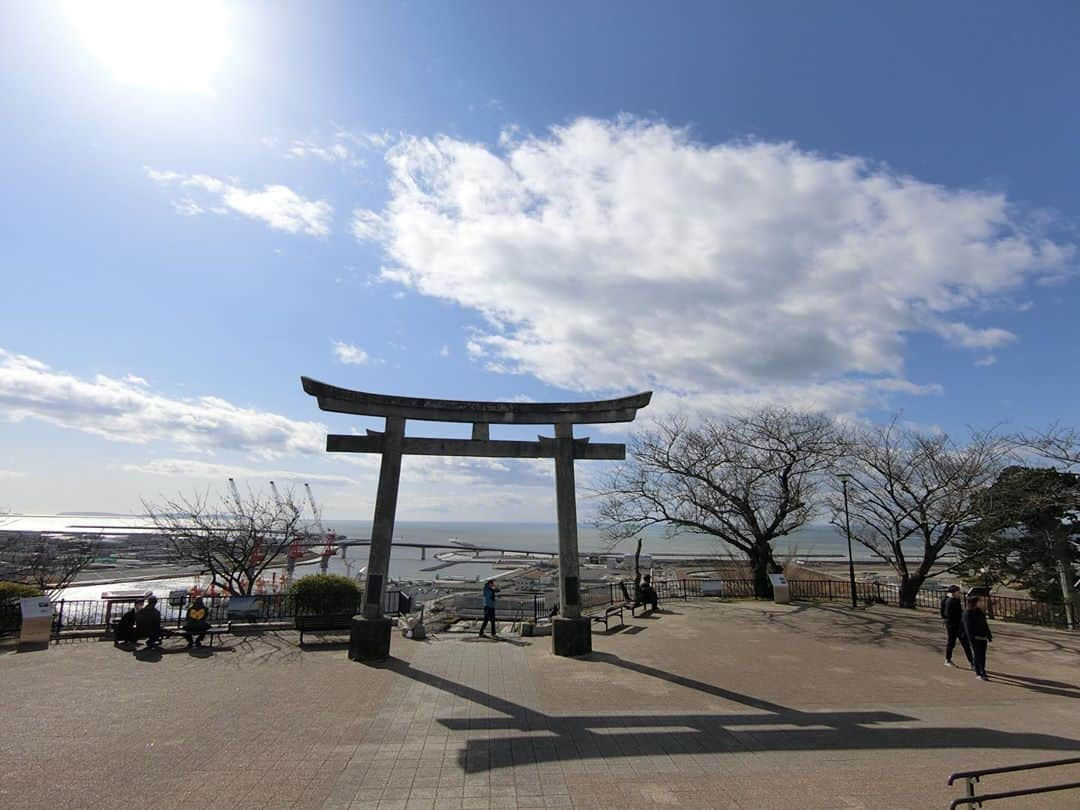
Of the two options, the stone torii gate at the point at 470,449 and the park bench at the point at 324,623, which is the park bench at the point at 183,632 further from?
the stone torii gate at the point at 470,449

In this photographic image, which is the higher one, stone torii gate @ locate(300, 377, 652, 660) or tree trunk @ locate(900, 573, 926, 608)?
stone torii gate @ locate(300, 377, 652, 660)

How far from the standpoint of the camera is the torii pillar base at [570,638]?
39.3ft

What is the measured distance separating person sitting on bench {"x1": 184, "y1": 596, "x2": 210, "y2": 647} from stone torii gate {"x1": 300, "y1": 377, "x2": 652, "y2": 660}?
3.44 meters

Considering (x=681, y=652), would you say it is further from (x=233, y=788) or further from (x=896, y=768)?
(x=233, y=788)

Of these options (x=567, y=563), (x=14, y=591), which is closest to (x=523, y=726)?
(x=567, y=563)

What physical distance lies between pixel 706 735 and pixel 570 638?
16.6 feet

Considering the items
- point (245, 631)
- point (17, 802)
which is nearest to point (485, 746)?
point (17, 802)

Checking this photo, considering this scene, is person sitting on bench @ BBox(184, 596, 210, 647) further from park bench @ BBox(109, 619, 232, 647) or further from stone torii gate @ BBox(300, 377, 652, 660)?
stone torii gate @ BBox(300, 377, 652, 660)

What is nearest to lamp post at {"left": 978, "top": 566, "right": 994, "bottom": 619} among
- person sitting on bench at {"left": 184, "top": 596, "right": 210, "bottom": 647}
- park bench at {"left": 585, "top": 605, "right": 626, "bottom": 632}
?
park bench at {"left": 585, "top": 605, "right": 626, "bottom": 632}

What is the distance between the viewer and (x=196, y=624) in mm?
12070

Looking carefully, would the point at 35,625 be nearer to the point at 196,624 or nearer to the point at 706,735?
the point at 196,624

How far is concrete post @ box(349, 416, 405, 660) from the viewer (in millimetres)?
11344

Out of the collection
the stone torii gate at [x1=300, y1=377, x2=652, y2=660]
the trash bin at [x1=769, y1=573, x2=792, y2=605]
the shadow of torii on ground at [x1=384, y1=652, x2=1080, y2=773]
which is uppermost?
the stone torii gate at [x1=300, y1=377, x2=652, y2=660]

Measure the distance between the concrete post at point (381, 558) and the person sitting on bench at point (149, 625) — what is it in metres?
4.15
